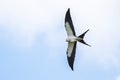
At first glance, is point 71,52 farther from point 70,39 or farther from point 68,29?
point 68,29

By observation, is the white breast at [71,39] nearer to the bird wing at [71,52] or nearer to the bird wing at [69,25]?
the bird wing at [69,25]

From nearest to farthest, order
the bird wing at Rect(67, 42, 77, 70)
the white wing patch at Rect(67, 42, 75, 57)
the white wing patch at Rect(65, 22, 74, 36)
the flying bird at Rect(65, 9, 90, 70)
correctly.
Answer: the flying bird at Rect(65, 9, 90, 70) → the white wing patch at Rect(65, 22, 74, 36) → the bird wing at Rect(67, 42, 77, 70) → the white wing patch at Rect(67, 42, 75, 57)

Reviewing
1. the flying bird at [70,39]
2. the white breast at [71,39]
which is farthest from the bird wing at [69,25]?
Result: the white breast at [71,39]

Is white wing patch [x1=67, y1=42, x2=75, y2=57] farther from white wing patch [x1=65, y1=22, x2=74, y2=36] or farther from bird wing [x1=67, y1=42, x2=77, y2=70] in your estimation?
white wing patch [x1=65, y1=22, x2=74, y2=36]

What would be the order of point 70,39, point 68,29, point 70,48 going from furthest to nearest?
1. point 70,48
2. point 68,29
3. point 70,39

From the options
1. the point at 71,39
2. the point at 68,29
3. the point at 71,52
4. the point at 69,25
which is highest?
the point at 69,25

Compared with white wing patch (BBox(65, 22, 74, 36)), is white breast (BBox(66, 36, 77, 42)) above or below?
below

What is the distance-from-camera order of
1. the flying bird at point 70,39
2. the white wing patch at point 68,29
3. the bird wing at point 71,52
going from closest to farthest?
the flying bird at point 70,39
the white wing patch at point 68,29
the bird wing at point 71,52

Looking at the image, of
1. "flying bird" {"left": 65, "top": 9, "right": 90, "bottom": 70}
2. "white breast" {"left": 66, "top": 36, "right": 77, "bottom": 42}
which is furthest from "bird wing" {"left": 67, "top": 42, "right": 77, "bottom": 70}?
"white breast" {"left": 66, "top": 36, "right": 77, "bottom": 42}

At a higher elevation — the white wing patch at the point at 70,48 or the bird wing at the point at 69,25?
the bird wing at the point at 69,25

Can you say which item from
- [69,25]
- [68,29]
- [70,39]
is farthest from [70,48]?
[69,25]

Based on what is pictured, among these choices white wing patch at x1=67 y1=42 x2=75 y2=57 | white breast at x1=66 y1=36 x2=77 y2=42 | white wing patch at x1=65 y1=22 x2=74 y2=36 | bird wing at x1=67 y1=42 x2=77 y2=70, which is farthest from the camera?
white wing patch at x1=67 y1=42 x2=75 y2=57

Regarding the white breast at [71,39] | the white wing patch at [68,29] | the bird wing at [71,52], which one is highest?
the white wing patch at [68,29]

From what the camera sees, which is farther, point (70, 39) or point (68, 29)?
point (68, 29)
